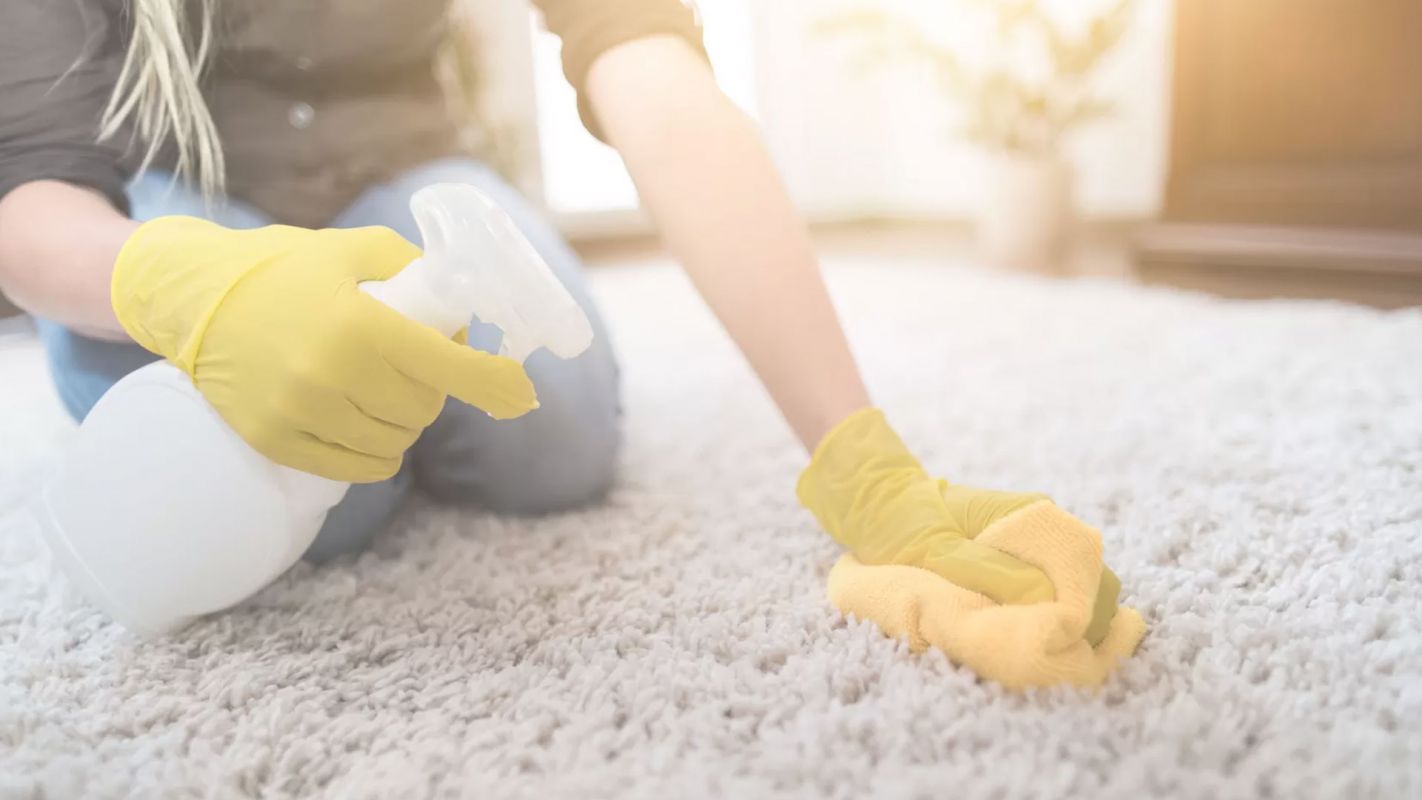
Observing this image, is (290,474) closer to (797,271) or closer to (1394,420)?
(797,271)

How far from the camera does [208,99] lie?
2.20ft

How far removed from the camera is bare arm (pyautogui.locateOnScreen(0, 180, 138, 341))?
50cm

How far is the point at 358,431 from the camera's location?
0.45 meters

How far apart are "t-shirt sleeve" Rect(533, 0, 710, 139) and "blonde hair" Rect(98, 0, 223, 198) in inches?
8.4

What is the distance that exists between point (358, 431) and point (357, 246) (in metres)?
0.08

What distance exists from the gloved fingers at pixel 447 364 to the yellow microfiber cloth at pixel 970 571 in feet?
0.69

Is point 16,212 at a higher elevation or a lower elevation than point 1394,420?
higher

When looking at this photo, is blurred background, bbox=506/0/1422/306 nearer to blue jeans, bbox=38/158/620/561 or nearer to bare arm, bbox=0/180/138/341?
blue jeans, bbox=38/158/620/561

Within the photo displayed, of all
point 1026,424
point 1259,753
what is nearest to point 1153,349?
point 1026,424

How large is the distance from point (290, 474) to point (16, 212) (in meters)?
0.23

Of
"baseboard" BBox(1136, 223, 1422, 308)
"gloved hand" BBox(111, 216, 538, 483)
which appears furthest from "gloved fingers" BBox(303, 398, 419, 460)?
"baseboard" BBox(1136, 223, 1422, 308)

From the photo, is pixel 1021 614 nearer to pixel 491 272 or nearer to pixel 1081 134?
pixel 491 272

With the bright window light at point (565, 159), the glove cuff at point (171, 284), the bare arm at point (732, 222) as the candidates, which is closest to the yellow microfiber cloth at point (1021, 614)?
the bare arm at point (732, 222)

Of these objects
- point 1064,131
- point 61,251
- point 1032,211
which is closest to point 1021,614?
point 61,251
